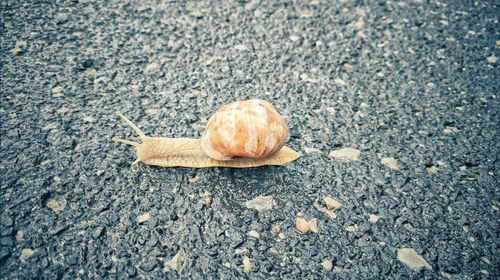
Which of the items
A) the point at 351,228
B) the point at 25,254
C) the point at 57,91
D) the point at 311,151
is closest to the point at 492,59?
the point at 311,151

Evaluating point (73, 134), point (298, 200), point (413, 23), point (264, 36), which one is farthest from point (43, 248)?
point (413, 23)

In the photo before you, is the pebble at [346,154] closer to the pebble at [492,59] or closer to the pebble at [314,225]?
the pebble at [314,225]

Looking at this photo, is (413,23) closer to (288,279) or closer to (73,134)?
(288,279)

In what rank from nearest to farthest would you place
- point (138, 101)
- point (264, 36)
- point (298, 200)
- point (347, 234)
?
point (347, 234) → point (298, 200) → point (138, 101) → point (264, 36)

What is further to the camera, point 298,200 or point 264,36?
point 264,36

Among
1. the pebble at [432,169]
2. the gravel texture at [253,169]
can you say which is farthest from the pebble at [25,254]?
the pebble at [432,169]

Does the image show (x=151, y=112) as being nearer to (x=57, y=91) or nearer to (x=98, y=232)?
(x=57, y=91)

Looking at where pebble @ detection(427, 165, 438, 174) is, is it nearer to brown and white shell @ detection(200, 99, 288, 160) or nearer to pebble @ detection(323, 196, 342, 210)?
pebble @ detection(323, 196, 342, 210)
